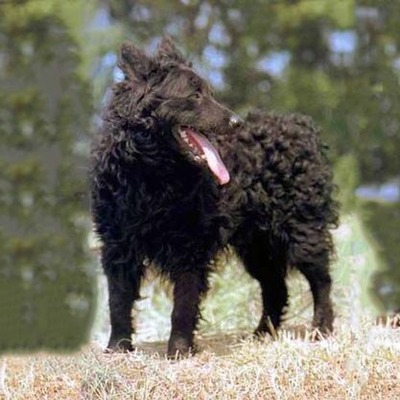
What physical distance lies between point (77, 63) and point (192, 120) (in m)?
2.47

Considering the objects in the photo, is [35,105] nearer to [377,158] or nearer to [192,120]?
[192,120]

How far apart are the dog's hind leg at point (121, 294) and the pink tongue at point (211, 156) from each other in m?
0.91

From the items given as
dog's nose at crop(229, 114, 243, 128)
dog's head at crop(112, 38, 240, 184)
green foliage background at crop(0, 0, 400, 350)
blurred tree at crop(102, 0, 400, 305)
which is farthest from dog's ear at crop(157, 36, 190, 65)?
blurred tree at crop(102, 0, 400, 305)

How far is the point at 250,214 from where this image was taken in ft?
20.1

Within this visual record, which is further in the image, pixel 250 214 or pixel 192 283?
pixel 250 214

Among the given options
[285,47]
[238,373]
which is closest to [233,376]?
[238,373]

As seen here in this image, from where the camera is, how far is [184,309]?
18.2 feet

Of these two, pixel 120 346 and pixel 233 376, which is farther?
pixel 120 346

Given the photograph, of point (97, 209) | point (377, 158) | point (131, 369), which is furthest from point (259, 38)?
point (131, 369)

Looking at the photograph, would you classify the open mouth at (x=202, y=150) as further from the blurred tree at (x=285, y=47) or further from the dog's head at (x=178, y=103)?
the blurred tree at (x=285, y=47)

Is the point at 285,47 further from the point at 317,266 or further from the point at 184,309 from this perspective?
the point at 184,309

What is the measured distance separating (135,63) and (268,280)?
2.45 meters

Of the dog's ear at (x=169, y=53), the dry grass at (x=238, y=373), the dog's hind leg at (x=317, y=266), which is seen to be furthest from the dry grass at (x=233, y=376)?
the dog's ear at (x=169, y=53)

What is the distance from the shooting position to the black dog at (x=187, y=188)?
5.22 meters
